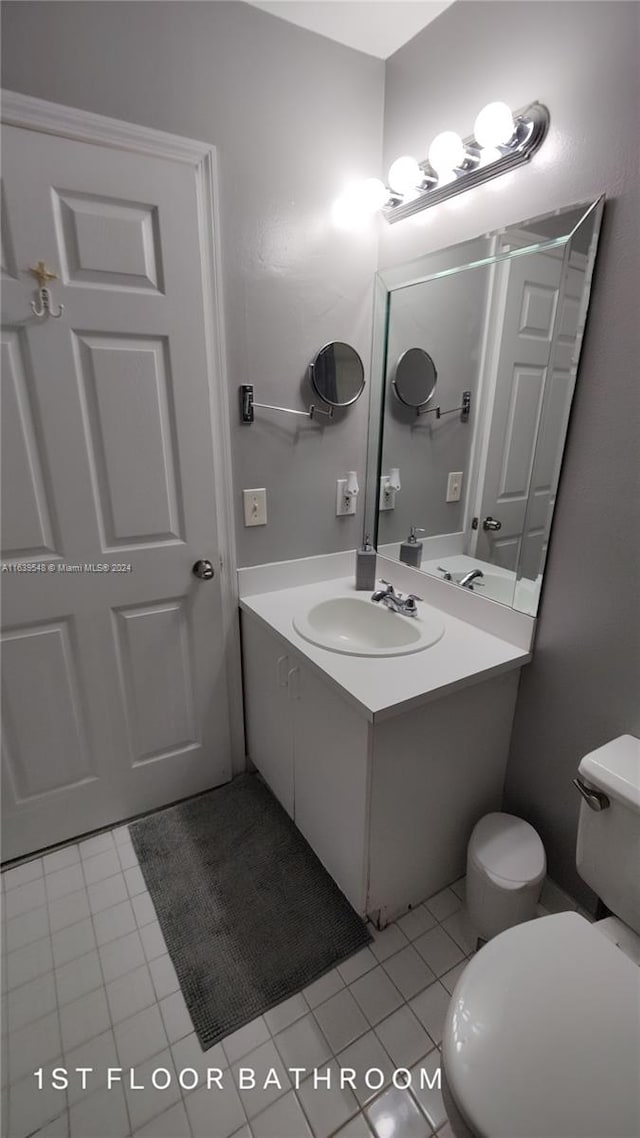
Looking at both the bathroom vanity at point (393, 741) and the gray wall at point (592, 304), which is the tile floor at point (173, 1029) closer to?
the bathroom vanity at point (393, 741)

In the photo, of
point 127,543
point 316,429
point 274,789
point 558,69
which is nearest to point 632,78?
point 558,69

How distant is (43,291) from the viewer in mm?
1151

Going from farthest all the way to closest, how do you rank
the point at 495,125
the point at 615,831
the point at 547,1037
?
the point at 495,125, the point at 615,831, the point at 547,1037

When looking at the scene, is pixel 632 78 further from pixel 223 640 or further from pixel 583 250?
pixel 223 640

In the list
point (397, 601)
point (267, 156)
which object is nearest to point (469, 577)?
point (397, 601)

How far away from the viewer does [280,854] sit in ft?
5.08

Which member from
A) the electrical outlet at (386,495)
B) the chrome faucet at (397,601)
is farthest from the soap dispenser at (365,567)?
the electrical outlet at (386,495)

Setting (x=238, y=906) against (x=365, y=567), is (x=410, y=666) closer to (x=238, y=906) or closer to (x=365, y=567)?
(x=365, y=567)

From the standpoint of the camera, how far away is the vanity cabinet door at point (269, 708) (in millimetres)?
1478

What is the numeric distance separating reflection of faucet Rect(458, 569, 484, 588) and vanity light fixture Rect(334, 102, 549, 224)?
1004 mm

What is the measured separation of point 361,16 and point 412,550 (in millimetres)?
1444

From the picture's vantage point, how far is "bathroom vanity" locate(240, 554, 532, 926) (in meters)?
1.15

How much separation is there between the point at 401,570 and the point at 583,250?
100cm

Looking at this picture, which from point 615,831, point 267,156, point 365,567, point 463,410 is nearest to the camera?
point 615,831
